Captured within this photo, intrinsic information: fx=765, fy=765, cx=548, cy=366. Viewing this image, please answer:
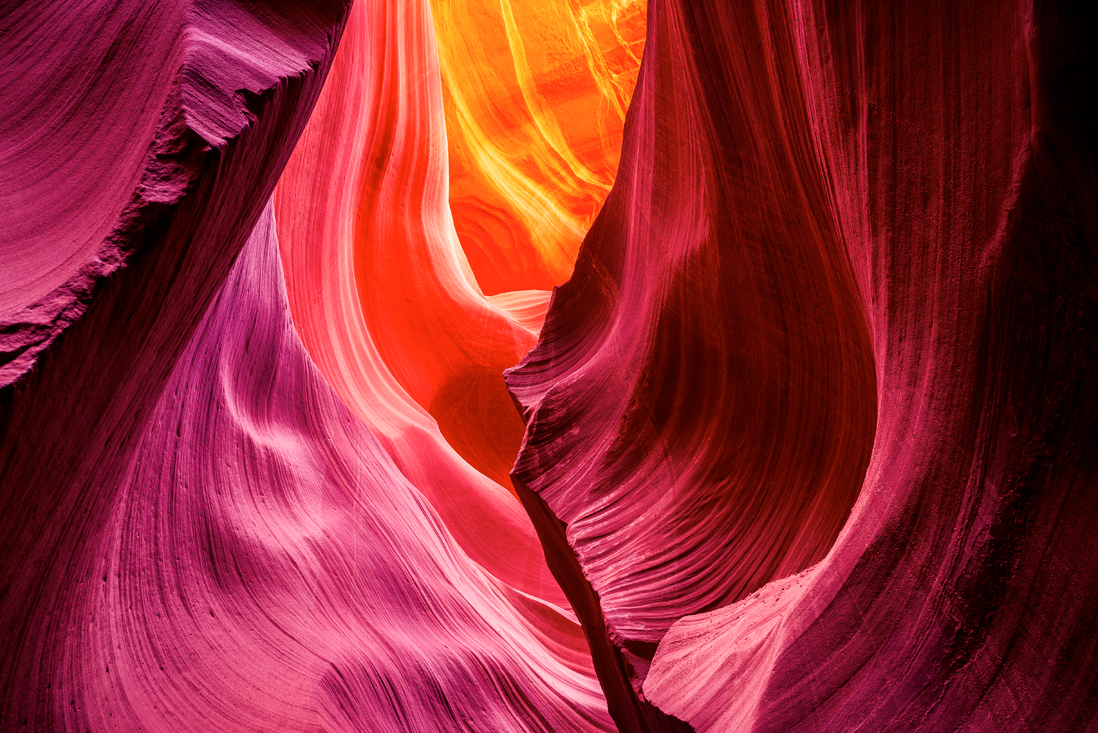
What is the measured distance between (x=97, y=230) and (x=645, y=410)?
1304 millimetres

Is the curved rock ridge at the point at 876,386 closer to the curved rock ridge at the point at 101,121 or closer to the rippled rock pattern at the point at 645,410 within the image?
the rippled rock pattern at the point at 645,410

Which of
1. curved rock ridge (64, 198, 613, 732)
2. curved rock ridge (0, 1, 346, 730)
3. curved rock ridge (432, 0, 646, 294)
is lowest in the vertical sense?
curved rock ridge (64, 198, 613, 732)

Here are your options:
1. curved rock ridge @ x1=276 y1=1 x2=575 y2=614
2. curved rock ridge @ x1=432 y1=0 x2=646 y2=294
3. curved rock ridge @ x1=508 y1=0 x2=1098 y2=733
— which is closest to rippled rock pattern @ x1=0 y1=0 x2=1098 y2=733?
curved rock ridge @ x1=508 y1=0 x2=1098 y2=733

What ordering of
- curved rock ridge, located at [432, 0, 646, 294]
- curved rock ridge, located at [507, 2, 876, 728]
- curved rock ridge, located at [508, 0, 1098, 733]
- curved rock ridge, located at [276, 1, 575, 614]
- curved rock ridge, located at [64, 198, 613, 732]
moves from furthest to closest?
curved rock ridge, located at [432, 0, 646, 294] < curved rock ridge, located at [276, 1, 575, 614] < curved rock ridge, located at [507, 2, 876, 728] < curved rock ridge, located at [64, 198, 613, 732] < curved rock ridge, located at [508, 0, 1098, 733]

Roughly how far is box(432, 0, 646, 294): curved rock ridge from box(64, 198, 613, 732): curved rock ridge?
321cm

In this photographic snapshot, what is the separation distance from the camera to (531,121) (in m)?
5.67

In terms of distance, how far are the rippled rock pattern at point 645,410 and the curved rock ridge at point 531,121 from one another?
2781mm

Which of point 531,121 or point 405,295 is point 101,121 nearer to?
point 405,295

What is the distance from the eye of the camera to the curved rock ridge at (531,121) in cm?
535

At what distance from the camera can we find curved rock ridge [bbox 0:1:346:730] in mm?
769

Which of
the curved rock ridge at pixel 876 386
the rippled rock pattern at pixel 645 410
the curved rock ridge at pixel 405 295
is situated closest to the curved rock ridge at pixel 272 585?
the rippled rock pattern at pixel 645 410

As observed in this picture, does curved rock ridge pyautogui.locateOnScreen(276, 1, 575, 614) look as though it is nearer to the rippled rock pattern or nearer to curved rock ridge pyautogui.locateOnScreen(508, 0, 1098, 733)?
the rippled rock pattern

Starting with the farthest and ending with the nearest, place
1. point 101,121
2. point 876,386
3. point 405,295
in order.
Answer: point 405,295 → point 876,386 → point 101,121

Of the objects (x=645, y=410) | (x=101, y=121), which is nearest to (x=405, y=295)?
(x=645, y=410)
